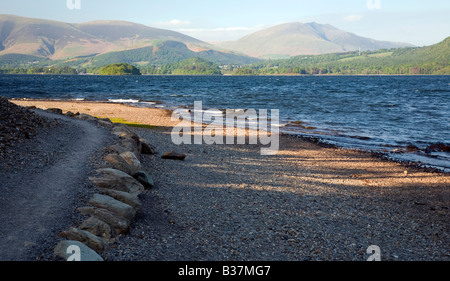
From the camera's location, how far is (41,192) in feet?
30.7

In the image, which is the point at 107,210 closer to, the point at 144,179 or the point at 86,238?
the point at 86,238

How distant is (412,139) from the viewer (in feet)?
87.4

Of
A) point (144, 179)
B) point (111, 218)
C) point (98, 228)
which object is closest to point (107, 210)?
point (111, 218)

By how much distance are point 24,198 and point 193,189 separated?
17.5ft

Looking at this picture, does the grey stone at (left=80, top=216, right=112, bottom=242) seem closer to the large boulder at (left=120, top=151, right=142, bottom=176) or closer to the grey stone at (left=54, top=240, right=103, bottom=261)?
the grey stone at (left=54, top=240, right=103, bottom=261)

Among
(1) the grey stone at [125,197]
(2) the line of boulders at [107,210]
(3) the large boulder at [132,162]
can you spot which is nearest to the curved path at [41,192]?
(2) the line of boulders at [107,210]

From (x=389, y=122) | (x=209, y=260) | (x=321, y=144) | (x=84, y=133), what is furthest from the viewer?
(x=389, y=122)

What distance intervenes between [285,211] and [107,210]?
5.22m

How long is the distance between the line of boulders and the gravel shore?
12.9 inches

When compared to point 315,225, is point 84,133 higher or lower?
higher

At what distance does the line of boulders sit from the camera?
6777mm

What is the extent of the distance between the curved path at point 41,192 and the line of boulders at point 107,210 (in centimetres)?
36
